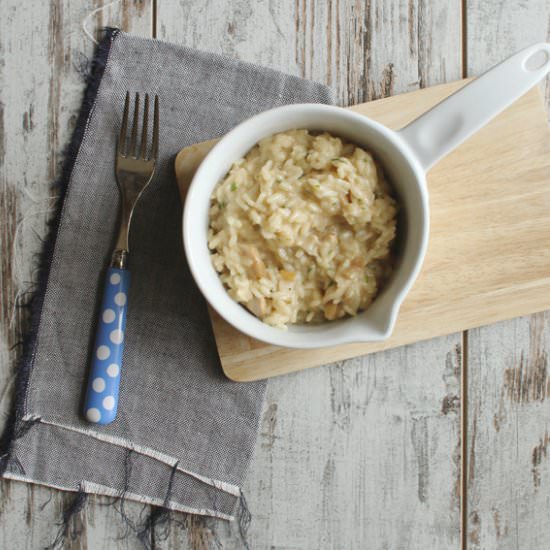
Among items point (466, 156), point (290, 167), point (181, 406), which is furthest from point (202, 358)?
point (466, 156)

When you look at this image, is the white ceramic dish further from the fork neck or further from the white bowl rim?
the fork neck

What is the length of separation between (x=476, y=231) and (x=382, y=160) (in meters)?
0.27

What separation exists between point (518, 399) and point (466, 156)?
52 cm

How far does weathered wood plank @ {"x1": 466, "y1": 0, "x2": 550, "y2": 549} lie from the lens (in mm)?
1415

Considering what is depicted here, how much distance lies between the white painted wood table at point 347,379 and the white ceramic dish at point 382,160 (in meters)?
→ 0.29

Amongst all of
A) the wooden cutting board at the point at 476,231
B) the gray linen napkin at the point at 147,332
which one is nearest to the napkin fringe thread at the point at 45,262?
the gray linen napkin at the point at 147,332

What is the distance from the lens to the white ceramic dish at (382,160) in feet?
3.43

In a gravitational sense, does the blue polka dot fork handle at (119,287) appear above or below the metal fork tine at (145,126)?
below

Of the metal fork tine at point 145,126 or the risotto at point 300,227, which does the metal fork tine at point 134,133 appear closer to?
the metal fork tine at point 145,126

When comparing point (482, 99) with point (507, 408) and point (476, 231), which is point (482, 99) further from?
point (507, 408)

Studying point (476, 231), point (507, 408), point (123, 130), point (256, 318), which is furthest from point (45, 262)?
point (507, 408)

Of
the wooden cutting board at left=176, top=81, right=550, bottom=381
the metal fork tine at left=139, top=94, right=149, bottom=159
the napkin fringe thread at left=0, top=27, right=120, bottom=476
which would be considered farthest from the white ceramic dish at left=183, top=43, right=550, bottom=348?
the napkin fringe thread at left=0, top=27, right=120, bottom=476

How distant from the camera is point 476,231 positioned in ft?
4.29

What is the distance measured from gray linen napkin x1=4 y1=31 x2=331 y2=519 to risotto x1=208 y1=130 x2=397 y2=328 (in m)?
0.25
